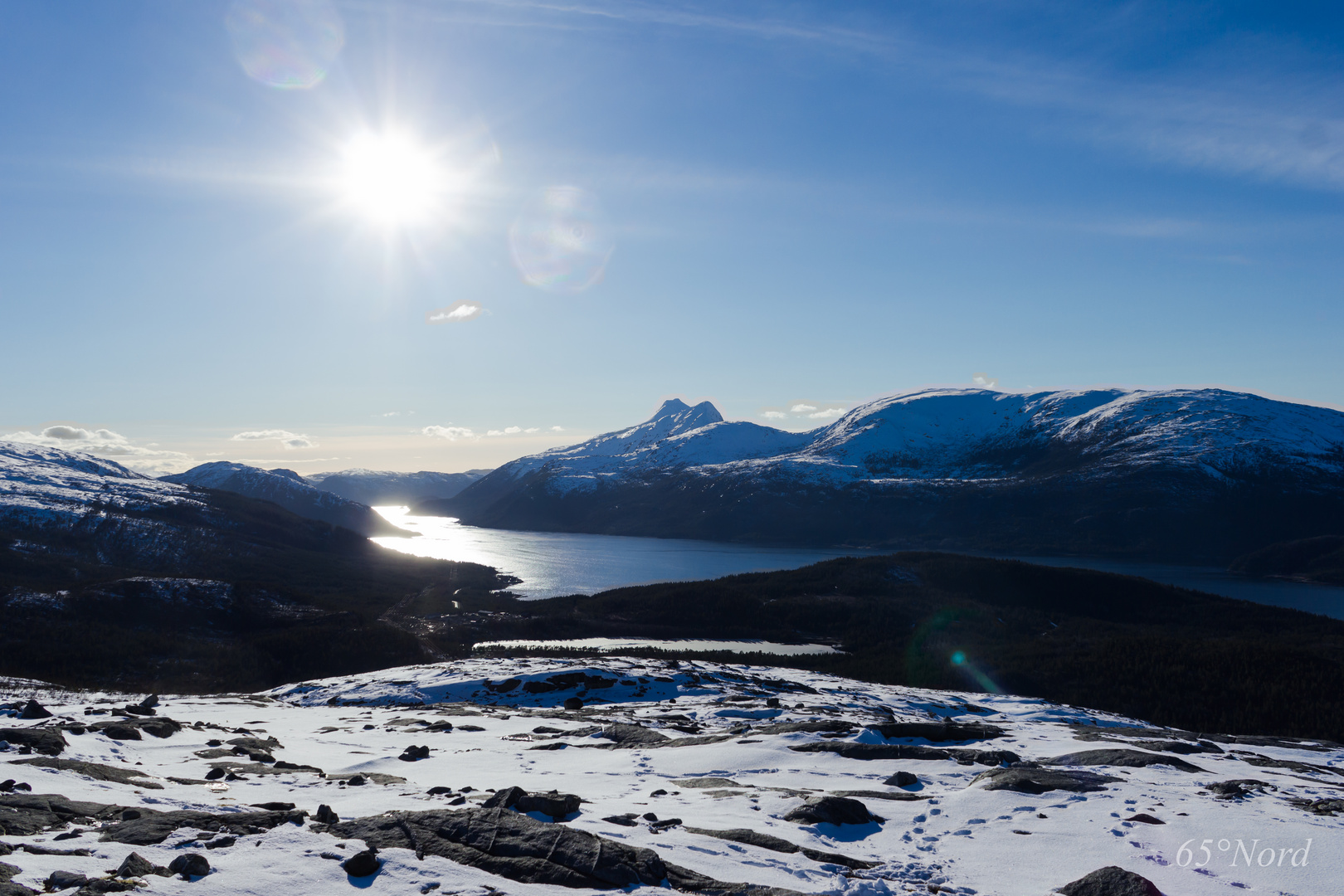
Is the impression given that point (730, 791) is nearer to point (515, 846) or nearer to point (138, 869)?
point (515, 846)

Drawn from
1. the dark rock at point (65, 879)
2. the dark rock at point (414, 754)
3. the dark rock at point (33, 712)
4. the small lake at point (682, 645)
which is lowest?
A: the small lake at point (682, 645)

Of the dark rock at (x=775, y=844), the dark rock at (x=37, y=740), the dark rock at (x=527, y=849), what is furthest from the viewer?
the dark rock at (x=37, y=740)

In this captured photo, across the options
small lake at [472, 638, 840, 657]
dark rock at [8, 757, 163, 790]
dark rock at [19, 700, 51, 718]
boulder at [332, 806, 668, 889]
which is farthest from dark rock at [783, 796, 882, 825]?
small lake at [472, 638, 840, 657]

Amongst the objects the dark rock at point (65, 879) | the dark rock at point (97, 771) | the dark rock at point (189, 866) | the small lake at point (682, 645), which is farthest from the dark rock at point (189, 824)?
the small lake at point (682, 645)

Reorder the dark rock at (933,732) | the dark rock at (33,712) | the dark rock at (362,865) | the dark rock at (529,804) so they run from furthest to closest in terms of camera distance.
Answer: the dark rock at (933,732) < the dark rock at (33,712) < the dark rock at (529,804) < the dark rock at (362,865)

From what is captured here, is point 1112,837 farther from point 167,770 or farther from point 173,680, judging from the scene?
point 173,680

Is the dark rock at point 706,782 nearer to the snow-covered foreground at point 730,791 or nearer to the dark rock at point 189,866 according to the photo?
the snow-covered foreground at point 730,791

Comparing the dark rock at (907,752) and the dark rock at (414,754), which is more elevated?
the dark rock at (414,754)
